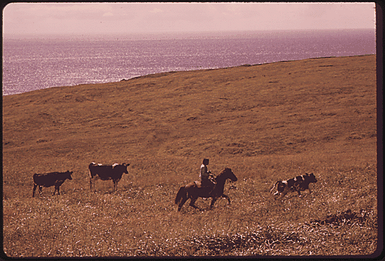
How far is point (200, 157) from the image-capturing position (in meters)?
Result: 40.1

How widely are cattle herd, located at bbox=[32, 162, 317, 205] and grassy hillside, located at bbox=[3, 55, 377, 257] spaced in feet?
2.62

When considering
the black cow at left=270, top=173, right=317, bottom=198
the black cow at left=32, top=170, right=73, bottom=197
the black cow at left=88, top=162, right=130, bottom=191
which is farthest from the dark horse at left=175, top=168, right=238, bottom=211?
the black cow at left=32, top=170, right=73, bottom=197

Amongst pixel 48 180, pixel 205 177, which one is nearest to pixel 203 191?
pixel 205 177

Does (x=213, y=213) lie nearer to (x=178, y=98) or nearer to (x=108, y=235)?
(x=108, y=235)

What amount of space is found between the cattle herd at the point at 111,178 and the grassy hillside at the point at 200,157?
2.62 feet

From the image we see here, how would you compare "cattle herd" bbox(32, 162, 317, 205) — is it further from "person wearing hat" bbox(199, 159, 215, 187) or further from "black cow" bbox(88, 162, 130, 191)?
"person wearing hat" bbox(199, 159, 215, 187)

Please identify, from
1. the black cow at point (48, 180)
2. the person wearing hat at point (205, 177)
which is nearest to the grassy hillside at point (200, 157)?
the black cow at point (48, 180)

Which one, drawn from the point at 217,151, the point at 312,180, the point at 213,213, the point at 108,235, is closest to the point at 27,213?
the point at 108,235

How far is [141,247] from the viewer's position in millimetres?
17797

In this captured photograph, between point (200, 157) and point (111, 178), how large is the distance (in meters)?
15.3

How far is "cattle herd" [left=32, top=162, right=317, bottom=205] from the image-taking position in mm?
22953

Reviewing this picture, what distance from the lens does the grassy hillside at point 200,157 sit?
60.4 feet

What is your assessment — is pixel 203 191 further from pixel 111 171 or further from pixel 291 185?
pixel 111 171

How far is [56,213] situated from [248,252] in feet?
36.4
